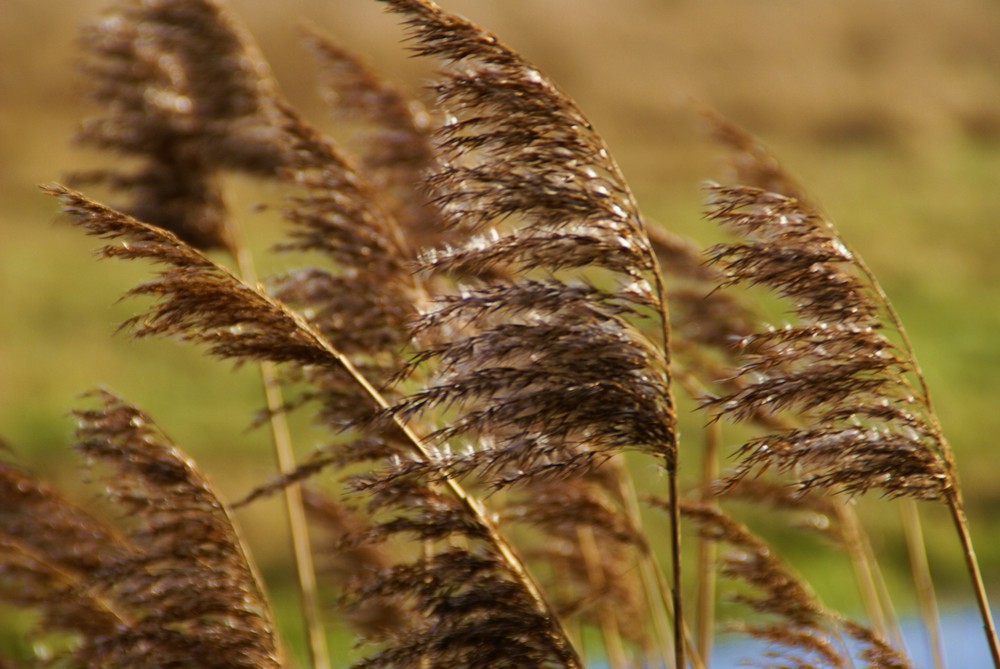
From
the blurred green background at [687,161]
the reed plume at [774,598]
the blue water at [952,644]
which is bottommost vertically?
the reed plume at [774,598]

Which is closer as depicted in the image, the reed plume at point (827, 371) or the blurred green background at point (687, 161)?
the reed plume at point (827, 371)

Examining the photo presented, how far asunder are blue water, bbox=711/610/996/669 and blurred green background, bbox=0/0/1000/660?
15.2 inches

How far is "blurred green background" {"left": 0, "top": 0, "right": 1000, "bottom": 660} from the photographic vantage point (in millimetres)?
11531

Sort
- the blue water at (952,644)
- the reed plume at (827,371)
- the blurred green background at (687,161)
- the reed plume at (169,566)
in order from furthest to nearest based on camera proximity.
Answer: the blurred green background at (687,161)
the blue water at (952,644)
the reed plume at (169,566)
the reed plume at (827,371)

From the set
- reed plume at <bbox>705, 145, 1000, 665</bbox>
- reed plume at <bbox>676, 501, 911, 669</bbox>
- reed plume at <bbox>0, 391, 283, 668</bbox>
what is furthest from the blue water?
reed plume at <bbox>705, 145, 1000, 665</bbox>

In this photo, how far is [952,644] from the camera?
8.57m

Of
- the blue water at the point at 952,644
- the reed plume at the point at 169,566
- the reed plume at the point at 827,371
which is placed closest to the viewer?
the reed plume at the point at 827,371

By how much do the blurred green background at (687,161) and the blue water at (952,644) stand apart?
0.39m

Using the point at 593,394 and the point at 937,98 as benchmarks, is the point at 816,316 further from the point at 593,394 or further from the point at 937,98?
the point at 937,98

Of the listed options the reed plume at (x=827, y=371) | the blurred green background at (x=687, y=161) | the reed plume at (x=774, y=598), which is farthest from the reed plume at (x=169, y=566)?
the blurred green background at (x=687, y=161)

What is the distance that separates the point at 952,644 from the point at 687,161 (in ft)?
37.5

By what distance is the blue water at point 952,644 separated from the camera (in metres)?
7.75

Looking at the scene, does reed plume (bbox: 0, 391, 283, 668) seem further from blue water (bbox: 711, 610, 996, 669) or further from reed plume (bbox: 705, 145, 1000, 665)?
blue water (bbox: 711, 610, 996, 669)

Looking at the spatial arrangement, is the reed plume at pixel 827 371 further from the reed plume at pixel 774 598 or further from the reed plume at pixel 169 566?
the reed plume at pixel 169 566
